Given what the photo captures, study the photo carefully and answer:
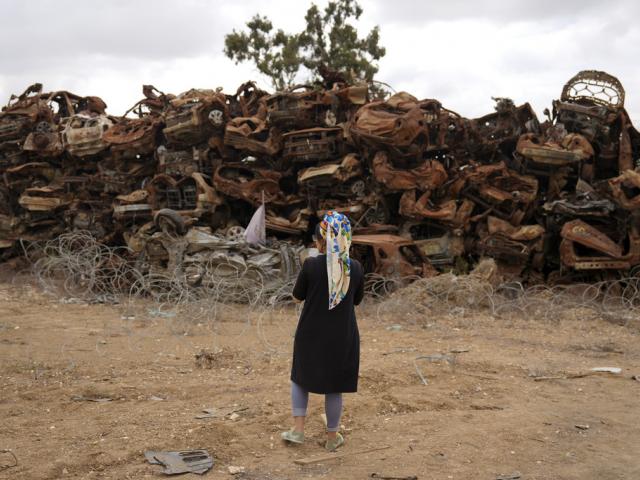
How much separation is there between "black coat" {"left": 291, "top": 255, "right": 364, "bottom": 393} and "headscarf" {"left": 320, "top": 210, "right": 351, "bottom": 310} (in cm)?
7

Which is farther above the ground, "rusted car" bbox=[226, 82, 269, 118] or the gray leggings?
"rusted car" bbox=[226, 82, 269, 118]

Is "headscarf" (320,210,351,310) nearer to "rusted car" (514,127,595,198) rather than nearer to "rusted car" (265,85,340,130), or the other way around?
"rusted car" (514,127,595,198)

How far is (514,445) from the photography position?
4223 millimetres

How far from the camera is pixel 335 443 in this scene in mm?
4172

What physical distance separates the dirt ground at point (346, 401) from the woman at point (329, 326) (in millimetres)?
444

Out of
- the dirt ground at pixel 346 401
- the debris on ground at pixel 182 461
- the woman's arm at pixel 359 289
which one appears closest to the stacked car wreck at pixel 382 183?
the dirt ground at pixel 346 401

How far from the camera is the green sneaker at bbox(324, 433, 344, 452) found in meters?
4.15

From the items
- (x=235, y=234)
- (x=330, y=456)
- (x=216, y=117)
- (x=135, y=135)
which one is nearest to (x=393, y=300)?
(x=235, y=234)

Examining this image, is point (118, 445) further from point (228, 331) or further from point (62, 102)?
point (62, 102)

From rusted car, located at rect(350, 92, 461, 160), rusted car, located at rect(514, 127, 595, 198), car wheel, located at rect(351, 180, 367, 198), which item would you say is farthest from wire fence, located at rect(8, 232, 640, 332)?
rusted car, located at rect(350, 92, 461, 160)

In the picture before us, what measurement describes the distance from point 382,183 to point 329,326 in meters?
8.54

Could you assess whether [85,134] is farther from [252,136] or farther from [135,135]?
[252,136]

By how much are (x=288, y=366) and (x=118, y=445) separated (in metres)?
2.62

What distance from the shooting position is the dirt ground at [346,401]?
3936 mm
